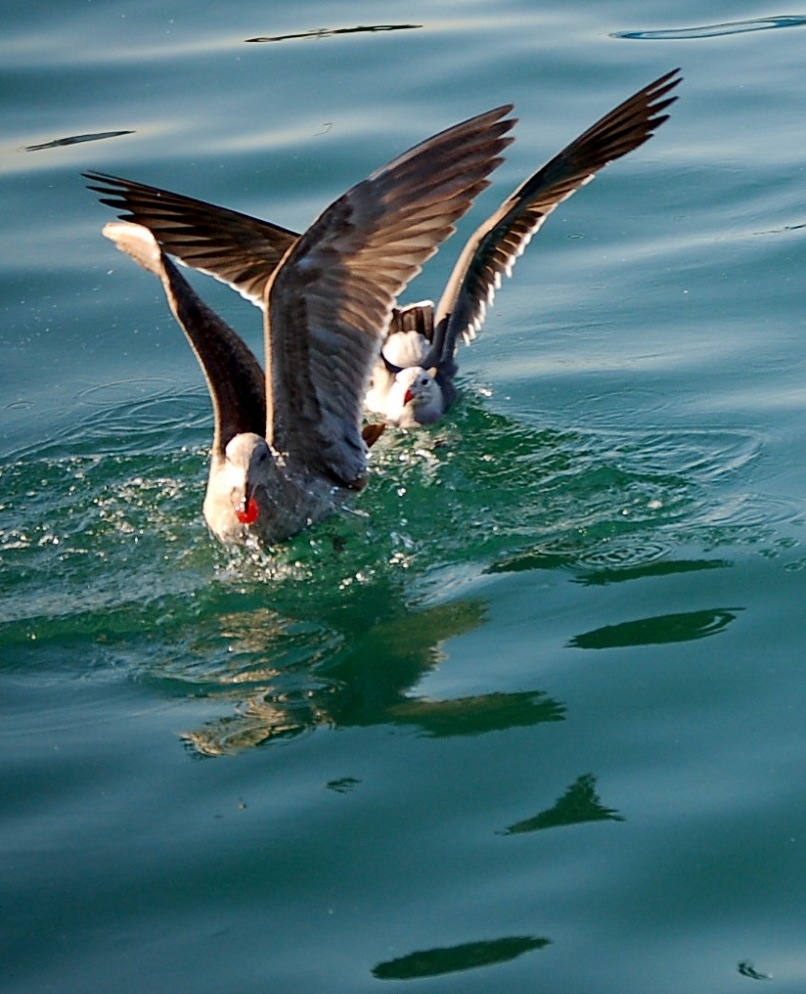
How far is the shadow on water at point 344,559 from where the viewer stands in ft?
19.2

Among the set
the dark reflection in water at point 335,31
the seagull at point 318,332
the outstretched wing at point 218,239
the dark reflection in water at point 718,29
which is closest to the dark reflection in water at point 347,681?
the seagull at point 318,332

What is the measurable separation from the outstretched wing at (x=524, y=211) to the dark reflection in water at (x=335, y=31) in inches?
196

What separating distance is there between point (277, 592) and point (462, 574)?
73 cm

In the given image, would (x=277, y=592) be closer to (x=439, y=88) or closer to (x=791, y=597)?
(x=791, y=597)

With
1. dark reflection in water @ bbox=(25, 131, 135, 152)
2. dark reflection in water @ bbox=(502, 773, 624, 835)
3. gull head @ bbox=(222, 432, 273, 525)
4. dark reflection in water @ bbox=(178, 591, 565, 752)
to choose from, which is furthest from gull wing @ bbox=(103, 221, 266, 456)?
dark reflection in water @ bbox=(25, 131, 135, 152)

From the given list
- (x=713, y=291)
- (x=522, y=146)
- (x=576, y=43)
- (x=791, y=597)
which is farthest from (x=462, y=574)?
(x=576, y=43)

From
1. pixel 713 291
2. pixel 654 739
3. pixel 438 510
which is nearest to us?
pixel 654 739

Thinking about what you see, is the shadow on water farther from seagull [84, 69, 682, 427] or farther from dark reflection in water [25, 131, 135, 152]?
dark reflection in water [25, 131, 135, 152]

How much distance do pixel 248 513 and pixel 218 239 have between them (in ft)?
6.54

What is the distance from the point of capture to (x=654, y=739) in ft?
17.3

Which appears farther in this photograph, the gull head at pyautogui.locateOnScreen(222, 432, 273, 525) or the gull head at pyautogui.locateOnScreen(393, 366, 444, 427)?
the gull head at pyautogui.locateOnScreen(393, 366, 444, 427)

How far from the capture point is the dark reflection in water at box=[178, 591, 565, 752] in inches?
216

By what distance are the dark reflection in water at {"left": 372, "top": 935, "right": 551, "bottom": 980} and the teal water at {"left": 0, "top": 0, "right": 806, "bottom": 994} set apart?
0.01 meters

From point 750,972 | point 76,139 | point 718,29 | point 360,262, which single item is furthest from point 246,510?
point 718,29
